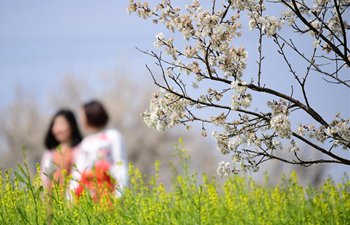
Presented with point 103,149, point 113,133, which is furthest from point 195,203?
point 103,149

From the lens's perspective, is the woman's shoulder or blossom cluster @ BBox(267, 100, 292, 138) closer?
blossom cluster @ BBox(267, 100, 292, 138)

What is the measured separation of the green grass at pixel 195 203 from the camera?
190 inches

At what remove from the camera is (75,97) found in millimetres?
29797

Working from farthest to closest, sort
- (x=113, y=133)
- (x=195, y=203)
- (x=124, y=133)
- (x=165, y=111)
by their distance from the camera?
(x=124, y=133)
(x=113, y=133)
(x=195, y=203)
(x=165, y=111)

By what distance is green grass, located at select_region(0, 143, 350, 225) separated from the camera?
4824 mm

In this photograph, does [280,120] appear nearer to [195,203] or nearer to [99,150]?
[195,203]

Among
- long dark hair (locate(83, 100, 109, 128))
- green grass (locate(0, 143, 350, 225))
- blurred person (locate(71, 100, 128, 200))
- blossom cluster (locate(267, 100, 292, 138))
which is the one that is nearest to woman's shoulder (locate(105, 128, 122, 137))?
blurred person (locate(71, 100, 128, 200))

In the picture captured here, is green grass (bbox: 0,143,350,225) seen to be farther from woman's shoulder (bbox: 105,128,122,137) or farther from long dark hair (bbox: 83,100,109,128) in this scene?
long dark hair (bbox: 83,100,109,128)

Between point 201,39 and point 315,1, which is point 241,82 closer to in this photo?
point 201,39

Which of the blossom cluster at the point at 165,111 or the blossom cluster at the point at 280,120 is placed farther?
the blossom cluster at the point at 165,111

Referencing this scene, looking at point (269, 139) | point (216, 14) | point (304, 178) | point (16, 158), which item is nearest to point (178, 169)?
point (269, 139)

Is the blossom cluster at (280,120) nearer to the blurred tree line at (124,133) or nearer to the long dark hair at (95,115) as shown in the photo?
the long dark hair at (95,115)

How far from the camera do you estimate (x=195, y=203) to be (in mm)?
4961

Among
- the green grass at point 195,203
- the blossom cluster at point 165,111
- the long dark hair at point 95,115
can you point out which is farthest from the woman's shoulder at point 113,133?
the blossom cluster at point 165,111
